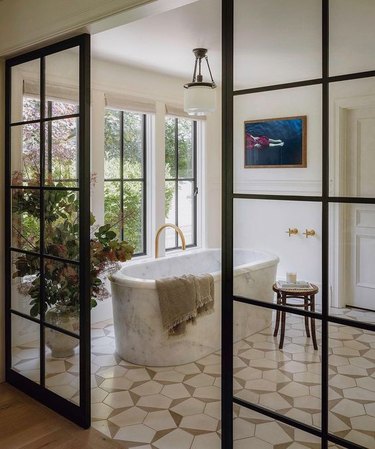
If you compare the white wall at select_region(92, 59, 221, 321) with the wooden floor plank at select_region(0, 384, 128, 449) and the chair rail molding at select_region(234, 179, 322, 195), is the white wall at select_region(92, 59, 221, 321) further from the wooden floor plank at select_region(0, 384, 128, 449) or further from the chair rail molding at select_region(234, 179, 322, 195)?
the chair rail molding at select_region(234, 179, 322, 195)

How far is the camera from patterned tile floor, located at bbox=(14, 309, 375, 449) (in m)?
1.58

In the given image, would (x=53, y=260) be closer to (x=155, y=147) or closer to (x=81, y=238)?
(x=81, y=238)

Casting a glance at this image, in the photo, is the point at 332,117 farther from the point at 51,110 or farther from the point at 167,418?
the point at 167,418

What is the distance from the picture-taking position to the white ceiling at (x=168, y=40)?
3164 millimetres

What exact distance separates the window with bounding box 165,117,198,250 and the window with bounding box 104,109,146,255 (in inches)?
15.2

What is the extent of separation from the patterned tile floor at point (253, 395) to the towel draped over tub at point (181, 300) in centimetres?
40

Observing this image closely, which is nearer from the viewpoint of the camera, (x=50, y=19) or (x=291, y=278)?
(x=291, y=278)

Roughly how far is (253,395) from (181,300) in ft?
5.01

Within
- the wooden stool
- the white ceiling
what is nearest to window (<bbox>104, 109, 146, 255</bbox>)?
the white ceiling

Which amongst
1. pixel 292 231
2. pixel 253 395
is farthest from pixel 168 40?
pixel 253 395

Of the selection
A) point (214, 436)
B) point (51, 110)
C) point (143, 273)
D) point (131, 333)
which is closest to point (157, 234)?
point (143, 273)

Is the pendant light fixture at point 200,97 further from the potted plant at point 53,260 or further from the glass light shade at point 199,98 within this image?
the potted plant at point 53,260

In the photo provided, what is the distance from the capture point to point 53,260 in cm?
275

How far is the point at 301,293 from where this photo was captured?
1759mm
